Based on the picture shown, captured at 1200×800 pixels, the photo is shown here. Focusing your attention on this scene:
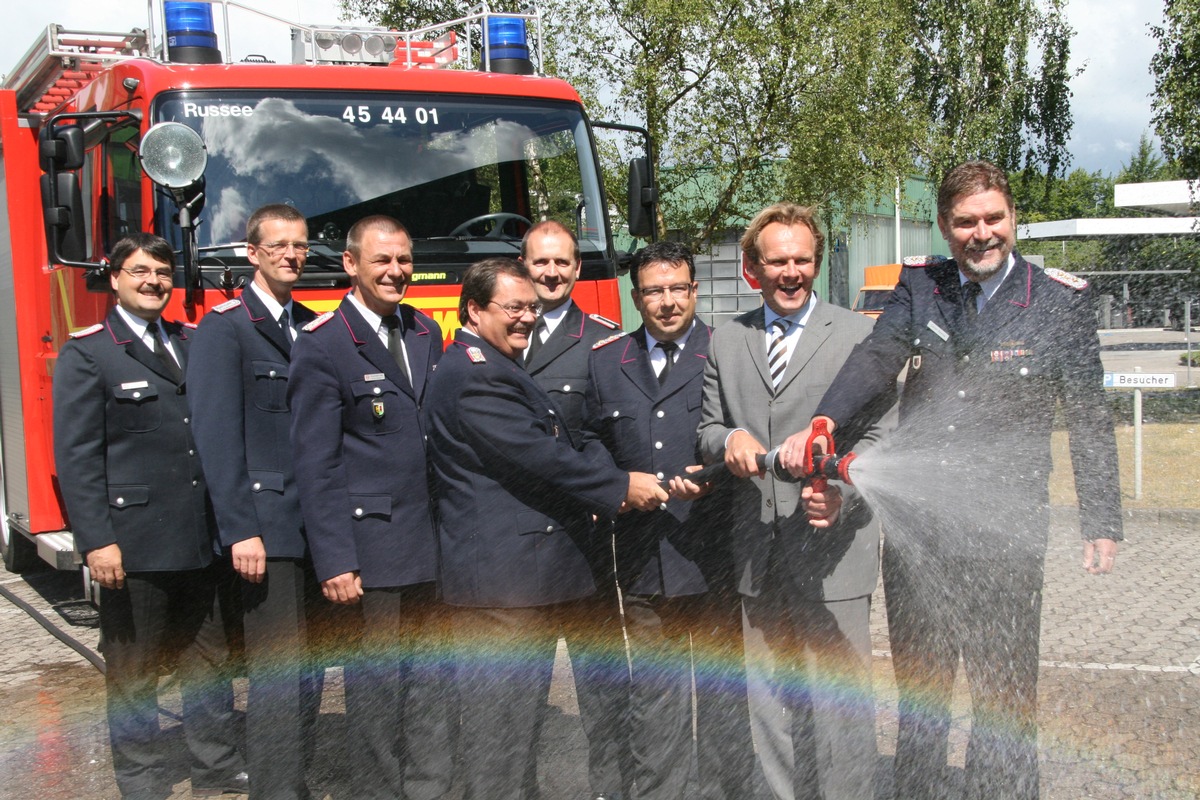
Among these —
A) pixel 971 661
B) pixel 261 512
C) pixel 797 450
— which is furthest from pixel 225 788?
pixel 971 661

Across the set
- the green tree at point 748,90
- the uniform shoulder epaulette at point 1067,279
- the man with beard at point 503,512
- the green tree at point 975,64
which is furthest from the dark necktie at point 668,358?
the green tree at point 975,64

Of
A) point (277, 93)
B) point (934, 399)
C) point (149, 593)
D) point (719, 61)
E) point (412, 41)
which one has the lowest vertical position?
point (149, 593)

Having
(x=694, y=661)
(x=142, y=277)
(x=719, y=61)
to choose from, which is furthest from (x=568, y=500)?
(x=719, y=61)

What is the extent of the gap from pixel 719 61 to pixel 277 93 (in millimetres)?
11392

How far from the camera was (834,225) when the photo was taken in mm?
21094

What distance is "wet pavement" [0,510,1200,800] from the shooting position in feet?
14.8

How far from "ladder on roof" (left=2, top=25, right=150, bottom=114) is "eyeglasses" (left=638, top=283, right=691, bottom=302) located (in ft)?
14.9

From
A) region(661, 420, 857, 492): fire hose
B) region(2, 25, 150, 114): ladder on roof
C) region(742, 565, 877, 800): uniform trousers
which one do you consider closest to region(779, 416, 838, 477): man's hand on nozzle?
region(661, 420, 857, 492): fire hose

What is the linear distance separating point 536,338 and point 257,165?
7.73 ft

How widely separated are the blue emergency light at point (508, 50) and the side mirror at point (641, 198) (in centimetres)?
102

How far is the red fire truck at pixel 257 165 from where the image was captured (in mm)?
5840

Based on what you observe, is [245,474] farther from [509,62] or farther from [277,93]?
[509,62]

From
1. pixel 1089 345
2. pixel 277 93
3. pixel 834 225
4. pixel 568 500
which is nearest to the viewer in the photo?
pixel 1089 345

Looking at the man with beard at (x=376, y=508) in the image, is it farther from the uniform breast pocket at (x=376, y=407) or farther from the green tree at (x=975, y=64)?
the green tree at (x=975, y=64)
